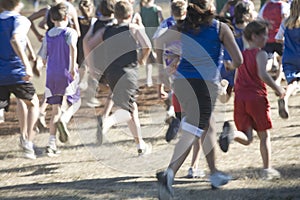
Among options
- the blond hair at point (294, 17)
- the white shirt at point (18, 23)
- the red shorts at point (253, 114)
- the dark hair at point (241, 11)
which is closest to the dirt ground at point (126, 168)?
the red shorts at point (253, 114)

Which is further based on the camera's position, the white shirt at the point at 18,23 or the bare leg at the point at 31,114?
the bare leg at the point at 31,114

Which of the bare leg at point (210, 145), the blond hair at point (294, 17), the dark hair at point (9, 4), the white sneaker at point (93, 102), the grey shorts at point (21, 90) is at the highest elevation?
Result: the dark hair at point (9, 4)

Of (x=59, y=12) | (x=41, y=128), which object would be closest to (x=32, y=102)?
(x=59, y=12)

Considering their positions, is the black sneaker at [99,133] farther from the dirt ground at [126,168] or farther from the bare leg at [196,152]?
the bare leg at [196,152]

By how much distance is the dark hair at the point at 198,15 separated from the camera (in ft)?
22.2

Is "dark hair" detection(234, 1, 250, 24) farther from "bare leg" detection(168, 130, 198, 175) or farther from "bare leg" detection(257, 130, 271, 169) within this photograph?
Answer: "bare leg" detection(168, 130, 198, 175)

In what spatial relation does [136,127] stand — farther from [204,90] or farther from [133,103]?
[204,90]

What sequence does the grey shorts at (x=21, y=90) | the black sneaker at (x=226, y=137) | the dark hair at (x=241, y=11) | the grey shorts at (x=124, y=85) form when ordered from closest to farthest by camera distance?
the black sneaker at (x=226, y=137) < the grey shorts at (x=124, y=85) < the grey shorts at (x=21, y=90) < the dark hair at (x=241, y=11)

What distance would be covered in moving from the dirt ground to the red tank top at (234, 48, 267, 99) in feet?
2.69

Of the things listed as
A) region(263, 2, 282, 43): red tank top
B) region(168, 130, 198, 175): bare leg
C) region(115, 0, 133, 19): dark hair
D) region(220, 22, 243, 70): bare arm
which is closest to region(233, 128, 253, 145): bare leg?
region(168, 130, 198, 175): bare leg

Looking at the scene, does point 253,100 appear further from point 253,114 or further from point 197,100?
point 197,100

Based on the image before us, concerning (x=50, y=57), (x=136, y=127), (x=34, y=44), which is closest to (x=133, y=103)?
(x=136, y=127)

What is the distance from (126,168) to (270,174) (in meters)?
1.69

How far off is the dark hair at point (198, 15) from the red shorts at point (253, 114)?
3.24ft
